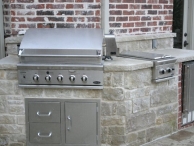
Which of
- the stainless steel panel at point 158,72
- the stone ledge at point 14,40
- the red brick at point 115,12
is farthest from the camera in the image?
the red brick at point 115,12

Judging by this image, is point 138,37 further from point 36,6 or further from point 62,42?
point 36,6

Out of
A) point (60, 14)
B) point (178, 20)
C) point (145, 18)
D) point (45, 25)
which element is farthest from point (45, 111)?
point (178, 20)

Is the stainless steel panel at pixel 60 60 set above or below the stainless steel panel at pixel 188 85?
above

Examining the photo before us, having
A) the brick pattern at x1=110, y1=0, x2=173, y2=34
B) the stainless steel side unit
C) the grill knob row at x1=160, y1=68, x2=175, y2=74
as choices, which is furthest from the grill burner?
the stainless steel side unit

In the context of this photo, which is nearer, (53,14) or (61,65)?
(61,65)

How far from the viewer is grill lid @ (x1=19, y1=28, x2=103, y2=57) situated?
3.46 m

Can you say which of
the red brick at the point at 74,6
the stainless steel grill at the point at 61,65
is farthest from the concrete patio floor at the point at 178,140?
the red brick at the point at 74,6

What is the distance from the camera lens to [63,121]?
11.7 ft

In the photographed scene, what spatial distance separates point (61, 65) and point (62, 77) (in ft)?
0.41

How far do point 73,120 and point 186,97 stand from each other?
4.99 ft

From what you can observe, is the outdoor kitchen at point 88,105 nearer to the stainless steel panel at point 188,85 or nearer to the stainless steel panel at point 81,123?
the stainless steel panel at point 81,123

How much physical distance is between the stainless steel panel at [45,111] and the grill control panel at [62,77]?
0.24 meters

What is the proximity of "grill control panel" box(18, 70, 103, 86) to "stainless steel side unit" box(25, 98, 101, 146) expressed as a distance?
20 centimetres

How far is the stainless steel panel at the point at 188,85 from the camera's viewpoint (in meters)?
4.14
